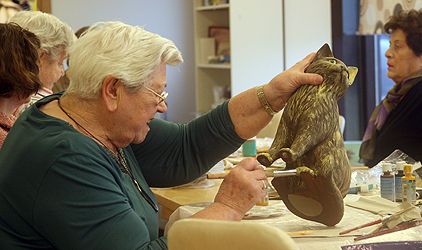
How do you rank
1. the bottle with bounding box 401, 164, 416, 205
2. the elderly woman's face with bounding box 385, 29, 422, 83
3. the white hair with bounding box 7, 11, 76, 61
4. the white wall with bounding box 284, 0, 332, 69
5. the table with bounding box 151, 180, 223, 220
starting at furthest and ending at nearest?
the white wall with bounding box 284, 0, 332, 69, the elderly woman's face with bounding box 385, 29, 422, 83, the white hair with bounding box 7, 11, 76, 61, the table with bounding box 151, 180, 223, 220, the bottle with bounding box 401, 164, 416, 205

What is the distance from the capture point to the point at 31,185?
0.89 metres

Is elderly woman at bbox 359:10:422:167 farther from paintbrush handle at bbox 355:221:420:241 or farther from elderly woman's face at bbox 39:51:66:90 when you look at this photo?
elderly woman's face at bbox 39:51:66:90

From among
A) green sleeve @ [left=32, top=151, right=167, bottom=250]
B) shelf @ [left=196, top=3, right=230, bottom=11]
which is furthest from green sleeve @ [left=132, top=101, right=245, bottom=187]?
shelf @ [left=196, top=3, right=230, bottom=11]

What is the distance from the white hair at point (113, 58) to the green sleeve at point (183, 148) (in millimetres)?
348

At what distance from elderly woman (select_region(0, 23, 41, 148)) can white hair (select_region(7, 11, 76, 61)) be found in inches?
15.7

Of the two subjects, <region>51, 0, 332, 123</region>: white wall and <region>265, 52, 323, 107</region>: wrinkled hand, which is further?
<region>51, 0, 332, 123</region>: white wall

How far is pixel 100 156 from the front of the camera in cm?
95

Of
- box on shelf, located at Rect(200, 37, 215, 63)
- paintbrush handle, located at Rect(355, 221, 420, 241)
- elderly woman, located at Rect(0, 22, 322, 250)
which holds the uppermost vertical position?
box on shelf, located at Rect(200, 37, 215, 63)

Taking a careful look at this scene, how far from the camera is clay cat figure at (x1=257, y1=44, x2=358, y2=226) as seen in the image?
1.02 metres

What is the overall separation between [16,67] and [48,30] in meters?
0.55

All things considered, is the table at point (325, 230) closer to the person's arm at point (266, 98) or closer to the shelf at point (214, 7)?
the person's arm at point (266, 98)

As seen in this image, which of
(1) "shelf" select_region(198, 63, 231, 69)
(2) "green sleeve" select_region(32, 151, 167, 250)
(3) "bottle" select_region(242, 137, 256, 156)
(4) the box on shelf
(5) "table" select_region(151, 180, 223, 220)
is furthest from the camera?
(4) the box on shelf

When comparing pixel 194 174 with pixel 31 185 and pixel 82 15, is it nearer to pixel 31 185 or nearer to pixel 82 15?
pixel 31 185

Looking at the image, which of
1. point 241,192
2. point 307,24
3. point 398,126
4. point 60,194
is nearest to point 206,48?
point 307,24
